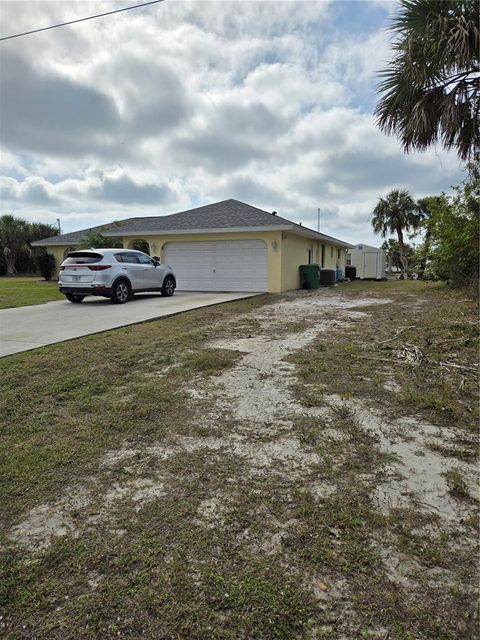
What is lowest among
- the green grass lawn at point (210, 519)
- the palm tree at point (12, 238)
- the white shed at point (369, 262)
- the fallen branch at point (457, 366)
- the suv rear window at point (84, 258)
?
the green grass lawn at point (210, 519)

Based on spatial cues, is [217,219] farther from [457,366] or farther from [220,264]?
[457,366]

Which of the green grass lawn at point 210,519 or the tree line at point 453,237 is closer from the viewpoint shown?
the green grass lawn at point 210,519

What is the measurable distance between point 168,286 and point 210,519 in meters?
12.0

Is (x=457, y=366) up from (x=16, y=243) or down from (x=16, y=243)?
down

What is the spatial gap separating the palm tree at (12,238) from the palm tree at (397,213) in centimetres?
3186

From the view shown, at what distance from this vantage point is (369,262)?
32.6 meters

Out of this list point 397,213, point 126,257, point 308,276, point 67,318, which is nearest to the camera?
point 67,318

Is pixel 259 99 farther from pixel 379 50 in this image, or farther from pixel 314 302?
pixel 314 302

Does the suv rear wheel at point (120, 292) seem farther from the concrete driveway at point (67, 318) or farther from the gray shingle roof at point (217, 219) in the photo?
the gray shingle roof at point (217, 219)

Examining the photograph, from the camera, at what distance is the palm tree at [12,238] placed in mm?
33312

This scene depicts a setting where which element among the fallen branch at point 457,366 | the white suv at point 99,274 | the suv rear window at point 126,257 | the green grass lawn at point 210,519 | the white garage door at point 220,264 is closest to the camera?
the green grass lawn at point 210,519

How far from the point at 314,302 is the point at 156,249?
8372 millimetres

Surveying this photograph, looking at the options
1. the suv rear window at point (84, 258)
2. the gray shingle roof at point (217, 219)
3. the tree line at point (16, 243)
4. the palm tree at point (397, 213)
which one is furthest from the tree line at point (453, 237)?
the tree line at point (16, 243)

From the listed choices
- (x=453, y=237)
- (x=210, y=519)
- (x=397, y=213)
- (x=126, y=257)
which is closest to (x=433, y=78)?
(x=453, y=237)
